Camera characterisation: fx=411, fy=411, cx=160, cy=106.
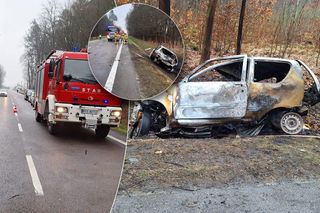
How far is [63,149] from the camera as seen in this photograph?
109 cm

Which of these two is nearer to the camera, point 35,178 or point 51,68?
point 35,178

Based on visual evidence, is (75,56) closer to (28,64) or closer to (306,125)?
(28,64)

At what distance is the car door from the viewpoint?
191 centimetres

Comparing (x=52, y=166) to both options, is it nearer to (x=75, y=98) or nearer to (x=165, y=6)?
(x=75, y=98)

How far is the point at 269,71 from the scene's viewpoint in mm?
2195

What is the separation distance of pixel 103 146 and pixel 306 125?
122cm

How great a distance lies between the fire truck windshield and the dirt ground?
0.67 meters

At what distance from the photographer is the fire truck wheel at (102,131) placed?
43.9 inches

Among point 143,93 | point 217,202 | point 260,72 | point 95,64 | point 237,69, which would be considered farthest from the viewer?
point 217,202

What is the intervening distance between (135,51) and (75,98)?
21cm

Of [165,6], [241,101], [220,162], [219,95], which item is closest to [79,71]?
[165,6]

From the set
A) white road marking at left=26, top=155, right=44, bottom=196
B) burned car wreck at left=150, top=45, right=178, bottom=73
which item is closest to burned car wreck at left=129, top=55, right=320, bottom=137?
burned car wreck at left=150, top=45, right=178, bottom=73

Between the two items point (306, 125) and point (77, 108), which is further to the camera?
point (306, 125)

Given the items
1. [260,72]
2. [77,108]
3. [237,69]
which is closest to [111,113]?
[77,108]
